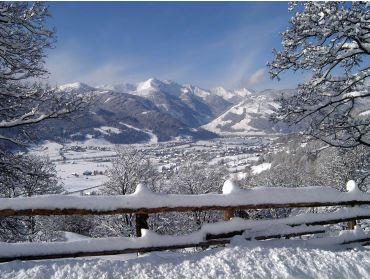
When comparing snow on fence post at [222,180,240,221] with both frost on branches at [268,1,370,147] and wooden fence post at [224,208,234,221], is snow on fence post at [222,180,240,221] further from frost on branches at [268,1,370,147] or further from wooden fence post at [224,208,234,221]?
frost on branches at [268,1,370,147]

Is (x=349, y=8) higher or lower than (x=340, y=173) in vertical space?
higher

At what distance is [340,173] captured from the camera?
3819cm

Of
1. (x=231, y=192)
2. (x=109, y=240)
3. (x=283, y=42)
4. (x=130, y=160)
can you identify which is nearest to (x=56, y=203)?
(x=109, y=240)

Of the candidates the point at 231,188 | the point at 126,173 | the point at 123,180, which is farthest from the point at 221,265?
the point at 126,173

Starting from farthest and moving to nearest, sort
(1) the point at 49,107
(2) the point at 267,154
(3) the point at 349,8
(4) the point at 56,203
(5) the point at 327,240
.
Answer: (2) the point at 267,154 < (1) the point at 49,107 < (3) the point at 349,8 < (5) the point at 327,240 < (4) the point at 56,203

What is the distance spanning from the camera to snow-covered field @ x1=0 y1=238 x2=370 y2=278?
5.96m

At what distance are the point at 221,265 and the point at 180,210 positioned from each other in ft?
4.29

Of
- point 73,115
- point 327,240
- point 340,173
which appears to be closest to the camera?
point 327,240

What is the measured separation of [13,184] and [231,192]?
805cm

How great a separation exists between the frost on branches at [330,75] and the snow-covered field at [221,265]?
6123 millimetres

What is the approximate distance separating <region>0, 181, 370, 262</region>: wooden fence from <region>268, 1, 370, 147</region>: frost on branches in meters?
4.24

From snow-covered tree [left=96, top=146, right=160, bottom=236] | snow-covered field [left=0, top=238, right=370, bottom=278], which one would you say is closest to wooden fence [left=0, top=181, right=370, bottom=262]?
snow-covered field [left=0, top=238, right=370, bottom=278]

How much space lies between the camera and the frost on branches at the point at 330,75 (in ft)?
34.1

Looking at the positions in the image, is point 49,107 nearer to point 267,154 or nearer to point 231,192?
point 231,192
